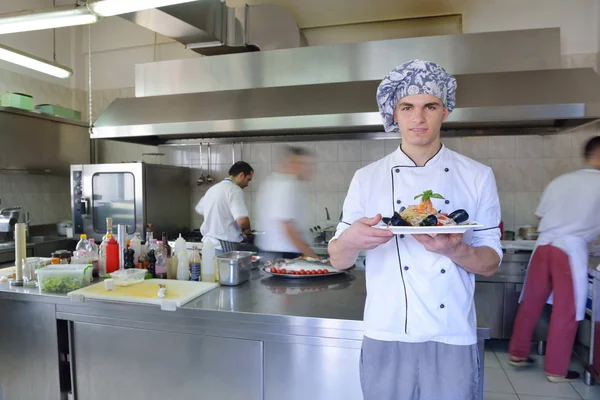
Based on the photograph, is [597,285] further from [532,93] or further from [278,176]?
[278,176]

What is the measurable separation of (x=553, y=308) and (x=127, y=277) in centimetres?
300

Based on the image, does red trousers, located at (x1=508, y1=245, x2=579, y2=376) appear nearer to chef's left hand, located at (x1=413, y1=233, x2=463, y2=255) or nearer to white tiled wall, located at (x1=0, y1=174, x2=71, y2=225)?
chef's left hand, located at (x1=413, y1=233, x2=463, y2=255)

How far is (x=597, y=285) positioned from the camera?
2854 millimetres

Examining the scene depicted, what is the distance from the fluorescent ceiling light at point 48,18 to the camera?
7.73 ft

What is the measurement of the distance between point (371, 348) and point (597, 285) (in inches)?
95.2

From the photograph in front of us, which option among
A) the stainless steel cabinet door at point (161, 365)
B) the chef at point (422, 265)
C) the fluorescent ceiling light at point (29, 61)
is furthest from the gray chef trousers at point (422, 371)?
the fluorescent ceiling light at point (29, 61)

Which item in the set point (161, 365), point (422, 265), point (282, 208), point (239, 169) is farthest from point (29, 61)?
point (422, 265)

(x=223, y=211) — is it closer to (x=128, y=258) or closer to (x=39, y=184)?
(x=128, y=258)

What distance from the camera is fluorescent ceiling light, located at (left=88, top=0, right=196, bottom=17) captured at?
2.13 meters

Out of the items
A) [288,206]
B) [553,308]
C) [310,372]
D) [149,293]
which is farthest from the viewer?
[553,308]

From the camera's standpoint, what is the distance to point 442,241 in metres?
1.12

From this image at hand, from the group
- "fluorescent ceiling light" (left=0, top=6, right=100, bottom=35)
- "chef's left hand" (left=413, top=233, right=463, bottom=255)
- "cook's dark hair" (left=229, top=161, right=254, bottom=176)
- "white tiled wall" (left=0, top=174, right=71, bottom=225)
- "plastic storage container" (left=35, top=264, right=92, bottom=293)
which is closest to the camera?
"chef's left hand" (left=413, top=233, right=463, bottom=255)

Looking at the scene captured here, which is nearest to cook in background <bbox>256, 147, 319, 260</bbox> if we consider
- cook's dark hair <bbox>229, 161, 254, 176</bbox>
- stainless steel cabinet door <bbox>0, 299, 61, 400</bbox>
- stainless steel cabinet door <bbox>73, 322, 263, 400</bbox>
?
cook's dark hair <bbox>229, 161, 254, 176</bbox>

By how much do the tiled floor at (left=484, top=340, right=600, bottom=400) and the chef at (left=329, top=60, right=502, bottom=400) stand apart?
1.94 metres
